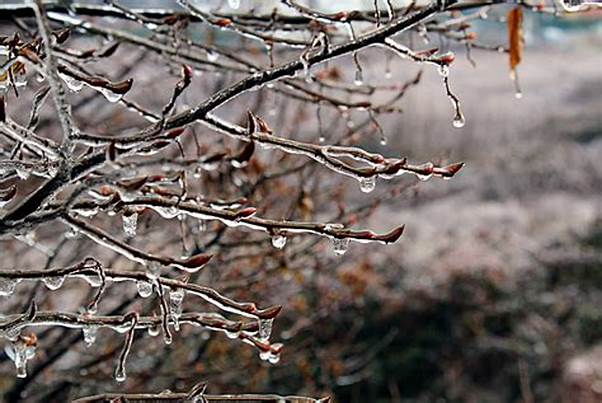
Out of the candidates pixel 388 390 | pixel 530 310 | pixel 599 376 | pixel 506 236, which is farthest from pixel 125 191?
pixel 506 236

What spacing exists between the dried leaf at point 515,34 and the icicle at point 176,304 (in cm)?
137

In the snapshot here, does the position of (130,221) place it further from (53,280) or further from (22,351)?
(22,351)

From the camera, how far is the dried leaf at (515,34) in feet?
9.40

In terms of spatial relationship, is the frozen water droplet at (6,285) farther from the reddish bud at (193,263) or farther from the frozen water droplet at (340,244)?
the frozen water droplet at (340,244)

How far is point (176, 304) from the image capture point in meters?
2.02

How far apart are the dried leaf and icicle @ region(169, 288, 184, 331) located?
137 centimetres

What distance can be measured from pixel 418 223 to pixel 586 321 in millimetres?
2948

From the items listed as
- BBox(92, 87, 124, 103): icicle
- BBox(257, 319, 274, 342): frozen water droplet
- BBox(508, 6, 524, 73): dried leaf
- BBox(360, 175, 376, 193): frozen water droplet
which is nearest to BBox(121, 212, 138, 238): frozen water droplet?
BBox(92, 87, 124, 103): icicle

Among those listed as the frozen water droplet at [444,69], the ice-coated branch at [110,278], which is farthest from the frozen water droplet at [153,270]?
the frozen water droplet at [444,69]

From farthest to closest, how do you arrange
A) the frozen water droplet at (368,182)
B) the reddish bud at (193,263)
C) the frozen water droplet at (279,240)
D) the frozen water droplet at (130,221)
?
1. the frozen water droplet at (279,240)
2. the frozen water droplet at (130,221)
3. the frozen water droplet at (368,182)
4. the reddish bud at (193,263)

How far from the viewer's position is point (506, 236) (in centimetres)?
1077

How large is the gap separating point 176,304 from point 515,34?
56.7 inches

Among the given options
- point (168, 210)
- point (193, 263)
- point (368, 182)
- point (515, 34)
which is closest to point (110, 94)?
point (168, 210)

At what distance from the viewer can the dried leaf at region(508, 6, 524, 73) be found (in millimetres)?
2865
